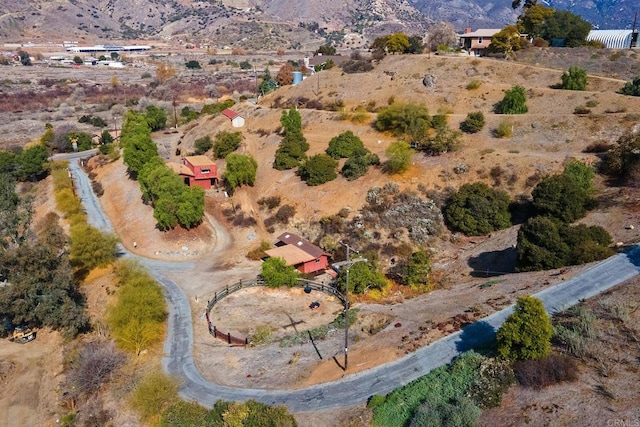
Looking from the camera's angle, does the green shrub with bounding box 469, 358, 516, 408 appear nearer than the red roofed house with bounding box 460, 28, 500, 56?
Yes

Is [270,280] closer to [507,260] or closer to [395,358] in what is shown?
[395,358]

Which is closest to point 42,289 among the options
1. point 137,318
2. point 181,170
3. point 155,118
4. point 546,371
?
point 137,318

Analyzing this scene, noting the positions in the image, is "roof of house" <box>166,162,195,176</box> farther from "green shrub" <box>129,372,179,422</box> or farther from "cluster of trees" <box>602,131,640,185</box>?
"cluster of trees" <box>602,131,640,185</box>

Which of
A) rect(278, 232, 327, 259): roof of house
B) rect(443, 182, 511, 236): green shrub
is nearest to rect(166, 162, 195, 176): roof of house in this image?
rect(278, 232, 327, 259): roof of house

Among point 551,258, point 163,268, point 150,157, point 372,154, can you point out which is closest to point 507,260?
point 551,258

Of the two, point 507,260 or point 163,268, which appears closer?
point 507,260
